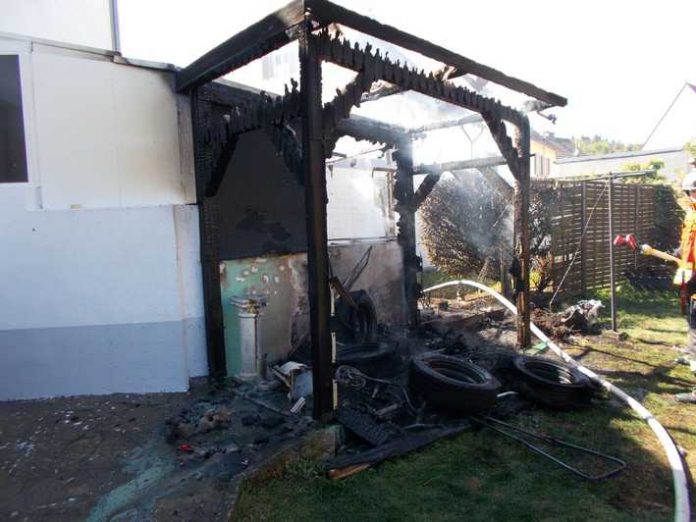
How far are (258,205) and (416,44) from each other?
273 centimetres

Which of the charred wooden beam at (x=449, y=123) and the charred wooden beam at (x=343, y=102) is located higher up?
the charred wooden beam at (x=449, y=123)

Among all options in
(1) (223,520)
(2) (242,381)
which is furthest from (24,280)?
(1) (223,520)

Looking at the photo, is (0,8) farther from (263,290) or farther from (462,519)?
(462,519)

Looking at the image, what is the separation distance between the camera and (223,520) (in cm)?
284

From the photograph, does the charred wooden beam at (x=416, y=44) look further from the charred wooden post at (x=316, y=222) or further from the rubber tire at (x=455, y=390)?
the rubber tire at (x=455, y=390)

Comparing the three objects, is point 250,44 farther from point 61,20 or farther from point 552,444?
point 61,20

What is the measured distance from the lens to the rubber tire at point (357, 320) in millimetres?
6969

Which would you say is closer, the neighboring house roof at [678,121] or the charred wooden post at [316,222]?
→ the charred wooden post at [316,222]

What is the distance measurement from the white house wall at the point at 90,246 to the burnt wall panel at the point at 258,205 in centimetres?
52

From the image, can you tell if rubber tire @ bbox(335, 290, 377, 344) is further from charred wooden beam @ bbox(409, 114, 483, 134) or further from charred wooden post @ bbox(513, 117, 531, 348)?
charred wooden beam @ bbox(409, 114, 483, 134)

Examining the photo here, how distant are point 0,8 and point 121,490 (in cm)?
679

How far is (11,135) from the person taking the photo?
4785 millimetres

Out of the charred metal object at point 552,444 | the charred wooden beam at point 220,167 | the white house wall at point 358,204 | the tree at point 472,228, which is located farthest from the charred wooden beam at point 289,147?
the tree at point 472,228

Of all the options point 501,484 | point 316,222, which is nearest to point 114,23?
point 316,222
